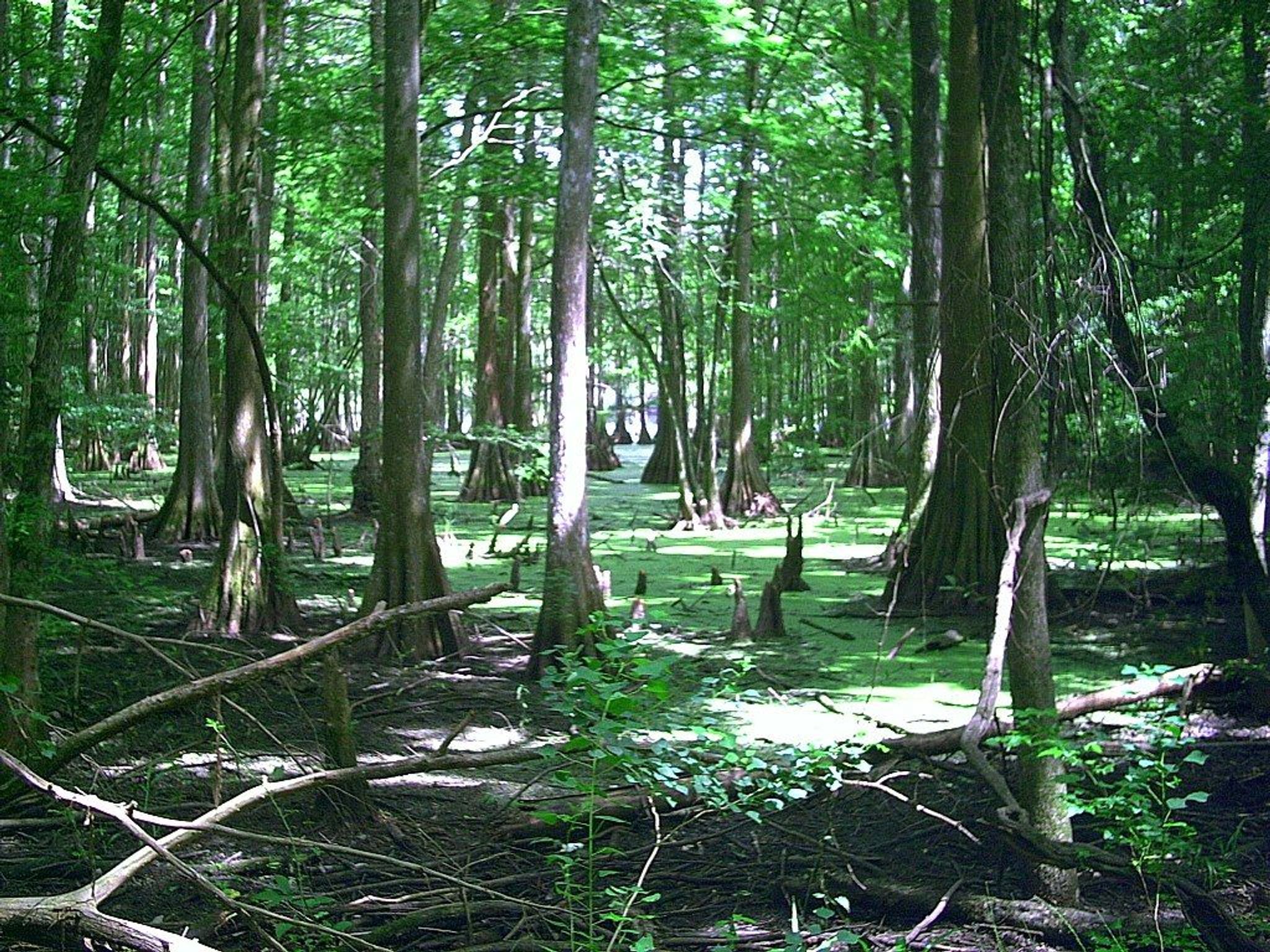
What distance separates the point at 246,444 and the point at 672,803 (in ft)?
16.1

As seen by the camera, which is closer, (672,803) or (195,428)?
(672,803)

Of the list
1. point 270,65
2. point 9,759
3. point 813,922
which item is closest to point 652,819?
point 813,922

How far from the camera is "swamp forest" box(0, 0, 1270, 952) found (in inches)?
159

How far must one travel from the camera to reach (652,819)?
4.82 meters

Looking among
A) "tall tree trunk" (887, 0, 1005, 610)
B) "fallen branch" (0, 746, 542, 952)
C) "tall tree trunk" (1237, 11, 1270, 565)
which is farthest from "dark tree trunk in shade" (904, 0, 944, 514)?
"fallen branch" (0, 746, 542, 952)

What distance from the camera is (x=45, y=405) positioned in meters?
4.65

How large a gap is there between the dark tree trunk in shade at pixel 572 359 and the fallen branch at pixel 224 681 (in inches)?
160

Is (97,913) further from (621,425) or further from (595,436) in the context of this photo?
(621,425)

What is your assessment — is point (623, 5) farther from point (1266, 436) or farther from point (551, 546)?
point (1266, 436)

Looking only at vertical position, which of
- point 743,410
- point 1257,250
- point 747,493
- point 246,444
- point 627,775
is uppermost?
point 1257,250

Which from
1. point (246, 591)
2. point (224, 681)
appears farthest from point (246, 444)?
point (224, 681)

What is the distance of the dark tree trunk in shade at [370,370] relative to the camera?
561 inches

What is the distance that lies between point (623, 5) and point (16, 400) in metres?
5.69

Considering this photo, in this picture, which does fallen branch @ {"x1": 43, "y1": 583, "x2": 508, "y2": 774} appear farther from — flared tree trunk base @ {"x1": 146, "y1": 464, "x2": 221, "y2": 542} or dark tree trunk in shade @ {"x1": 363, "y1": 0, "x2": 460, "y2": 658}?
flared tree trunk base @ {"x1": 146, "y1": 464, "x2": 221, "y2": 542}
